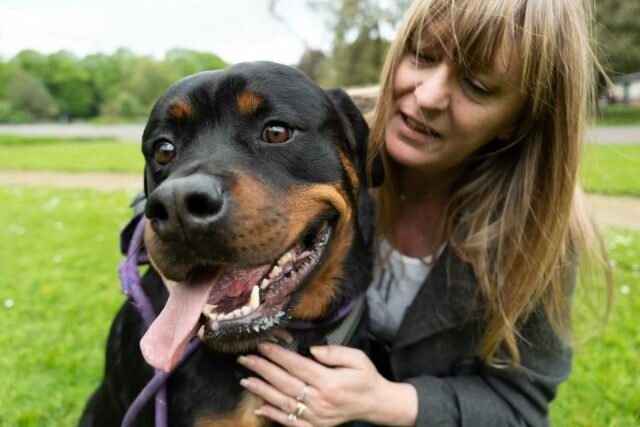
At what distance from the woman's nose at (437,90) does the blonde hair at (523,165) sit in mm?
69

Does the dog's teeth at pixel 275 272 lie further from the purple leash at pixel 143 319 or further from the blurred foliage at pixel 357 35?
the blurred foliage at pixel 357 35

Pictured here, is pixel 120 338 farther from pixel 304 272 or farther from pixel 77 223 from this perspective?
pixel 77 223

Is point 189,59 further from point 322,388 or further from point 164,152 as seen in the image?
point 322,388

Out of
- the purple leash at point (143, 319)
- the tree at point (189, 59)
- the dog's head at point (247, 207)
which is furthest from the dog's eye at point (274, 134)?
the tree at point (189, 59)

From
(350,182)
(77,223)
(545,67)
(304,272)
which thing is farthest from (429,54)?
(77,223)

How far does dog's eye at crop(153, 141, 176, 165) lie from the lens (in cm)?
188

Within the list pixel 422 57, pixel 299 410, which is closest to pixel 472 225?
pixel 422 57

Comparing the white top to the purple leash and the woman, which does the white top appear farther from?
the purple leash

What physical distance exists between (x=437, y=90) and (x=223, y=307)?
46.9 inches

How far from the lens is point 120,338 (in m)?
2.17

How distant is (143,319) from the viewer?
1993mm

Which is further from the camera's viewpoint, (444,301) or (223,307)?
(444,301)

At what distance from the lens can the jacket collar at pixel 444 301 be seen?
7.59ft

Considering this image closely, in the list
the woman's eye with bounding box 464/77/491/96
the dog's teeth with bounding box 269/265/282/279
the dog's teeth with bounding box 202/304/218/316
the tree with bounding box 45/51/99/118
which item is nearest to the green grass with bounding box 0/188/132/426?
the dog's teeth with bounding box 202/304/218/316
